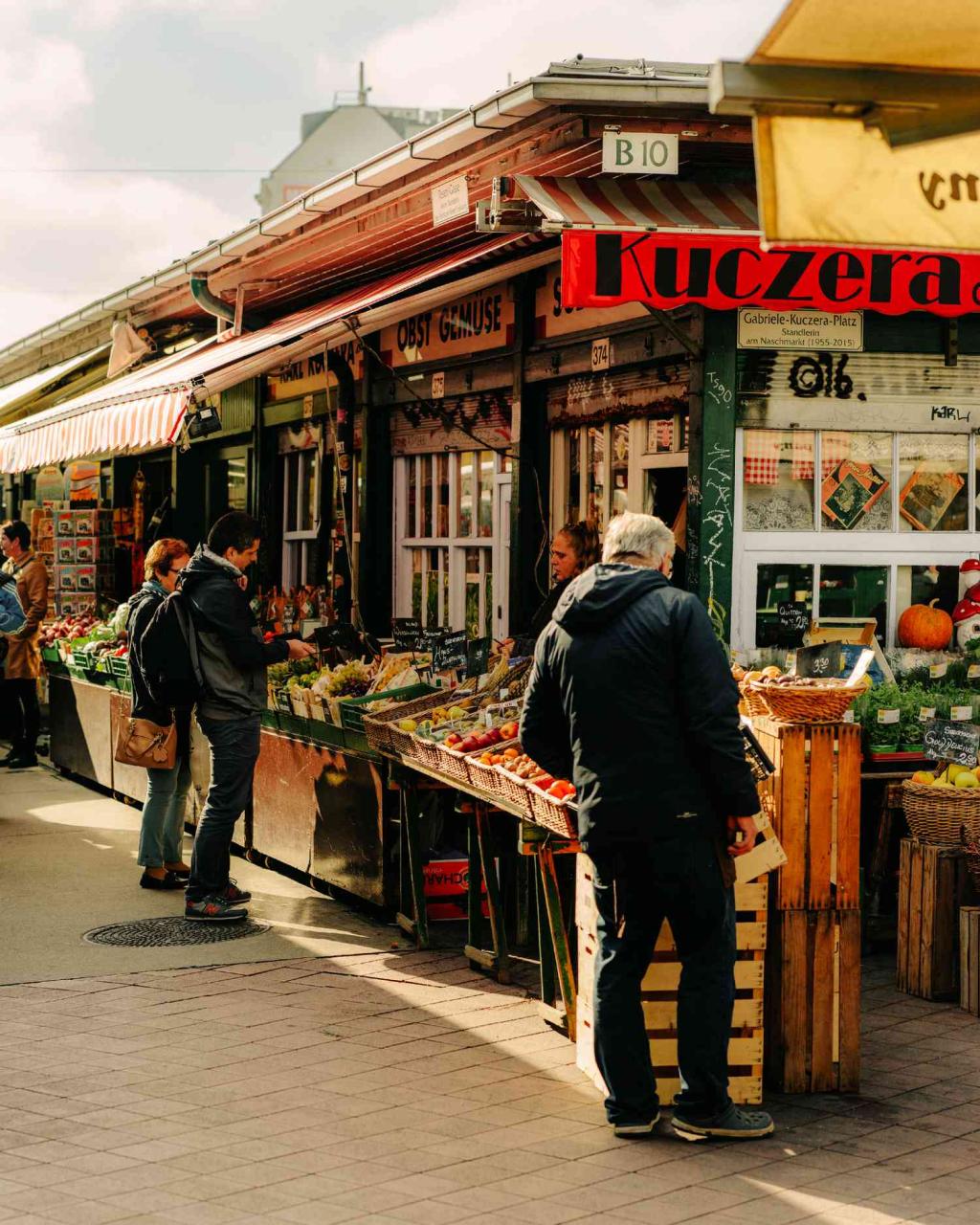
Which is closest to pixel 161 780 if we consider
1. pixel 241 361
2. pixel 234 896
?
pixel 234 896

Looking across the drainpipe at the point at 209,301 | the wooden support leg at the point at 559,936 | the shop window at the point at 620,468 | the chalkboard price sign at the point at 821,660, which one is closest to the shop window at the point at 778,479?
the shop window at the point at 620,468

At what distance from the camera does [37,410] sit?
18.2 meters

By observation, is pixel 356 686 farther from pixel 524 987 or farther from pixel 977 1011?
pixel 977 1011

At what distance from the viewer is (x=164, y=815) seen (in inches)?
353

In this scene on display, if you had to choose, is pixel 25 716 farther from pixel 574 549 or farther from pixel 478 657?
pixel 574 549

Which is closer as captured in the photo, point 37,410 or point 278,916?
point 278,916

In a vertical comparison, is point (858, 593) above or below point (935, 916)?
above

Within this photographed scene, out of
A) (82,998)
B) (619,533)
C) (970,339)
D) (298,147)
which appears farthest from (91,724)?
(298,147)

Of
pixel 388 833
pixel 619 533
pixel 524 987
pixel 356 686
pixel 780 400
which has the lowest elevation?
pixel 524 987

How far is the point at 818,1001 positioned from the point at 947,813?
1.63m

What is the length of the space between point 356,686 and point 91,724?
430cm

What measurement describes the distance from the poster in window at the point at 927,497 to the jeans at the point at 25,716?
808cm

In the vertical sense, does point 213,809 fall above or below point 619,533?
below

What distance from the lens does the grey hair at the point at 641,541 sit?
5145 mm
